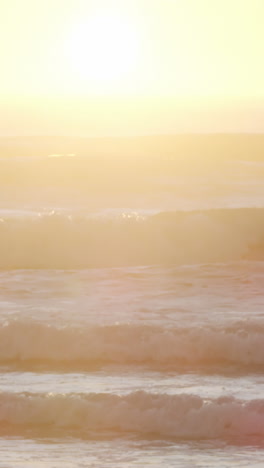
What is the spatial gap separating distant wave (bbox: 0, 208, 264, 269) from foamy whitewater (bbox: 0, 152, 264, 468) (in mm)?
42

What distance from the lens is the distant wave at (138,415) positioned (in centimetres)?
1001

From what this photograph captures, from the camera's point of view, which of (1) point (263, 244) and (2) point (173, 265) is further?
(1) point (263, 244)

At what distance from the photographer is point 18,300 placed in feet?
53.0

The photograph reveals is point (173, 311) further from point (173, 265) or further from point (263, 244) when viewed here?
point (263, 244)

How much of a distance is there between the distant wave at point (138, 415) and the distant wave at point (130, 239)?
10237 millimetres

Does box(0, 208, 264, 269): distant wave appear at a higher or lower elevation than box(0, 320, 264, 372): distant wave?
higher

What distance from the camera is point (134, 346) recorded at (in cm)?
1297

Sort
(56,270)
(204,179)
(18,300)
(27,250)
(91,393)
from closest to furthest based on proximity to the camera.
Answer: (91,393) < (18,300) < (56,270) < (27,250) < (204,179)

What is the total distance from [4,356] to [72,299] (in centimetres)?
361

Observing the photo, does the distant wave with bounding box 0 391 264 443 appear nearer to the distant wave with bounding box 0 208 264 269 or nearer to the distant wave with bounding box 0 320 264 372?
the distant wave with bounding box 0 320 264 372

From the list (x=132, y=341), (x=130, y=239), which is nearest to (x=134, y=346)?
(x=132, y=341)

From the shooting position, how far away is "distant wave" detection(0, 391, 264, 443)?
32.8ft

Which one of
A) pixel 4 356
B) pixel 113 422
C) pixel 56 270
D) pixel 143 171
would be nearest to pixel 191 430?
pixel 113 422

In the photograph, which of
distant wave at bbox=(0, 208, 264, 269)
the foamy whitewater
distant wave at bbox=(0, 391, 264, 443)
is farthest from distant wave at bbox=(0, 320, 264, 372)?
distant wave at bbox=(0, 208, 264, 269)
